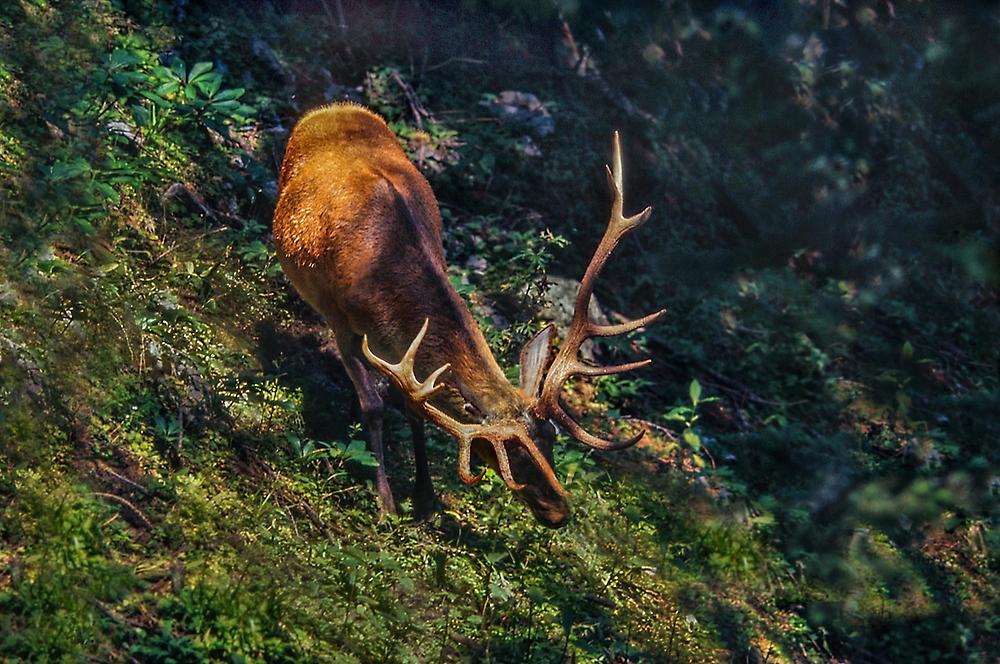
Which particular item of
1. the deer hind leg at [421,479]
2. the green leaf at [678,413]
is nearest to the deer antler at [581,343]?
the deer hind leg at [421,479]

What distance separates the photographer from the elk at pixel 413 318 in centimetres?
577

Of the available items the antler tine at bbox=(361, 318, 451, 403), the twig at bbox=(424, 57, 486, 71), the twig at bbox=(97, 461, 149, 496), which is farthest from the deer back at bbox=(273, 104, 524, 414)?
the twig at bbox=(424, 57, 486, 71)

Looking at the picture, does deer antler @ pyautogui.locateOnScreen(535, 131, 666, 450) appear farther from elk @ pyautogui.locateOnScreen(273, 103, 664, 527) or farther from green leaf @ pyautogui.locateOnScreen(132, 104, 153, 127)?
green leaf @ pyautogui.locateOnScreen(132, 104, 153, 127)

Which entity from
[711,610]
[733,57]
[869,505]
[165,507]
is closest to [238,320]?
[165,507]

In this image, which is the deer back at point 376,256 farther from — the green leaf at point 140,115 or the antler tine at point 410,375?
the green leaf at point 140,115

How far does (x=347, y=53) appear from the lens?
995 centimetres

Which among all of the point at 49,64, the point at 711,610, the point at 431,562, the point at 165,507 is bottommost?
the point at 711,610

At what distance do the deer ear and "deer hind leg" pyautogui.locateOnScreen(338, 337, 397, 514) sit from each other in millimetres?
1015

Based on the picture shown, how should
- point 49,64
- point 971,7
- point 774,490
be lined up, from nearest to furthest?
point 49,64 < point 774,490 < point 971,7

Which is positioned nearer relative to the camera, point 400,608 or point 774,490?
point 400,608

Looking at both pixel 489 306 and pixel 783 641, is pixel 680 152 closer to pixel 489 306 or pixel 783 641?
pixel 489 306

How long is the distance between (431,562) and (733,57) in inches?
334

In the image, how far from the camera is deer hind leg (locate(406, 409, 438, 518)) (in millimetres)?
6383

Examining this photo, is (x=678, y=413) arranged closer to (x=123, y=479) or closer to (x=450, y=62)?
(x=450, y=62)
